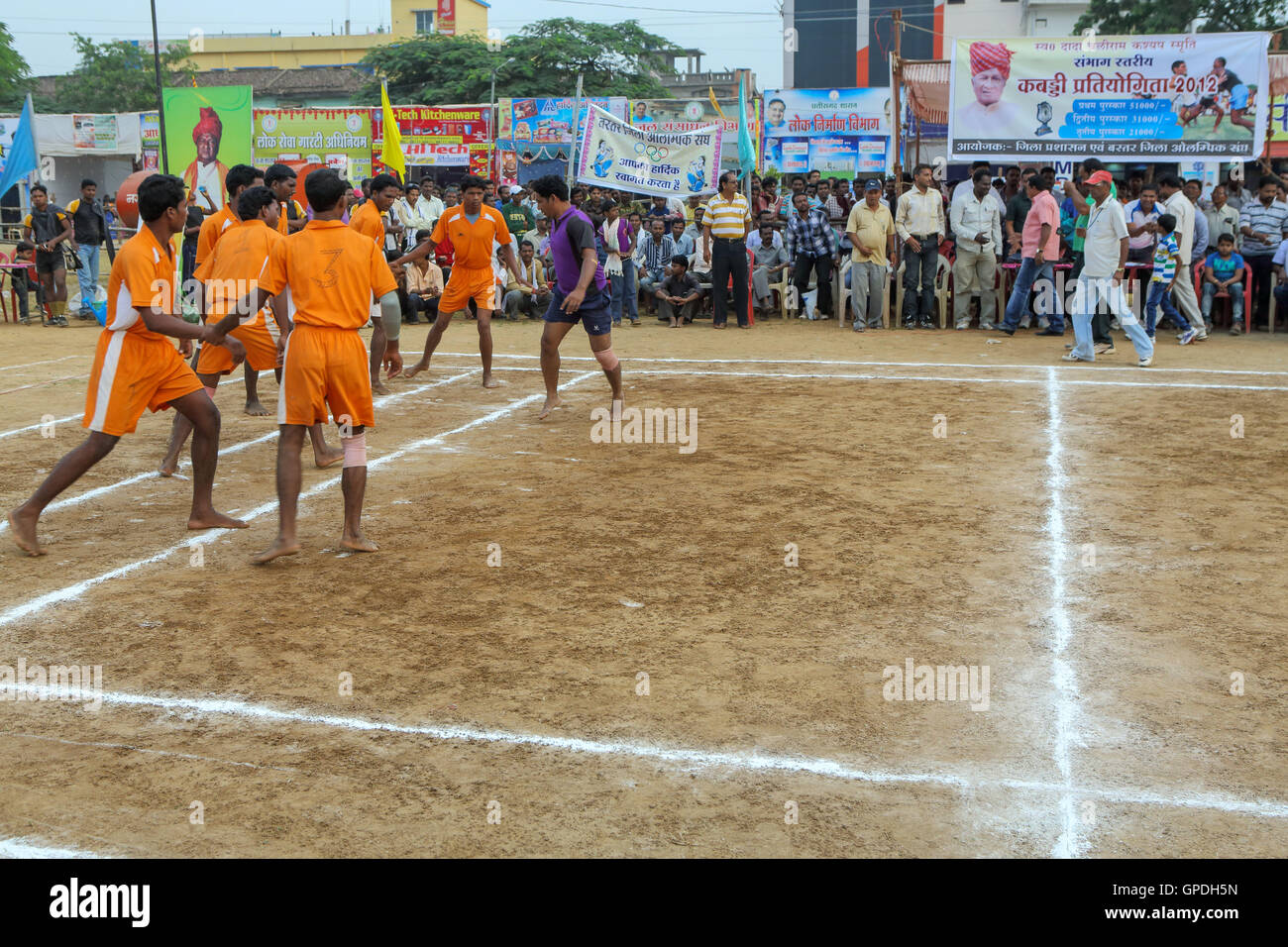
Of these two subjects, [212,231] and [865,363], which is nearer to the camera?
[212,231]

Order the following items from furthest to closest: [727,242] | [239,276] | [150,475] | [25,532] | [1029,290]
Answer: [727,242] → [1029,290] → [150,475] → [239,276] → [25,532]

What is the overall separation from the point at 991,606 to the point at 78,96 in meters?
69.1

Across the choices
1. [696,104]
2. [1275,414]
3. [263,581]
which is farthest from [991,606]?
[696,104]

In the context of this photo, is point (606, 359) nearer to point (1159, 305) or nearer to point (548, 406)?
point (548, 406)

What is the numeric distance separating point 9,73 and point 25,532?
61511 millimetres

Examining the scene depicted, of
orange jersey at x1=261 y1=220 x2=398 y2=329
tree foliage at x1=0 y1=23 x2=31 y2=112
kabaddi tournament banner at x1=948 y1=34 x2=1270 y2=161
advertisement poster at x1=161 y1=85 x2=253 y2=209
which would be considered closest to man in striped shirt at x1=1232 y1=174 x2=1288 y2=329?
kabaddi tournament banner at x1=948 y1=34 x2=1270 y2=161

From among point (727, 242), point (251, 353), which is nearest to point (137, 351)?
point (251, 353)

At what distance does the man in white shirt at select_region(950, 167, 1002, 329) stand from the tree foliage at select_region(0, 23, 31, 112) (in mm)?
53445

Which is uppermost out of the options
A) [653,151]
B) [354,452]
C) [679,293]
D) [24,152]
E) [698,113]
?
[698,113]

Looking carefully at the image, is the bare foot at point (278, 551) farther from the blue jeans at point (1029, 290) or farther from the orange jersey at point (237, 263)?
the blue jeans at point (1029, 290)

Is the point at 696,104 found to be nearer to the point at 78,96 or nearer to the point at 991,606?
the point at 991,606

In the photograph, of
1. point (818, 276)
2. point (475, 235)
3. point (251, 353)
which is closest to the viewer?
point (251, 353)

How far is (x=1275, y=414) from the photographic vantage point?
1059 centimetres

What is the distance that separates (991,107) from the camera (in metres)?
17.3
